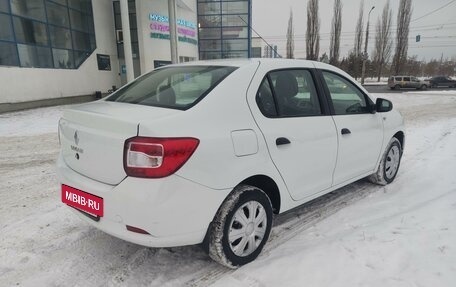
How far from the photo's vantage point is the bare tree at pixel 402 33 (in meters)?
43.0

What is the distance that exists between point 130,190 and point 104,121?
0.55 metres

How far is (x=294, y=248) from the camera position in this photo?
2.97 m

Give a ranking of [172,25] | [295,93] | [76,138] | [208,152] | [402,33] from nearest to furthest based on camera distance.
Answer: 1. [208,152]
2. [76,138]
3. [295,93]
4. [172,25]
5. [402,33]

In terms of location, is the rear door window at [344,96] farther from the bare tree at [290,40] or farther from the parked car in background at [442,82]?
the bare tree at [290,40]

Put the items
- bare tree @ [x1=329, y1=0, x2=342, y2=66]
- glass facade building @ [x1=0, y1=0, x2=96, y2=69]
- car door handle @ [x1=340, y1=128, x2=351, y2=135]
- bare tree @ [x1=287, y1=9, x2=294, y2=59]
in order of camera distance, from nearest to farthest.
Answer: car door handle @ [x1=340, y1=128, x2=351, y2=135], glass facade building @ [x1=0, y1=0, x2=96, y2=69], bare tree @ [x1=329, y1=0, x2=342, y2=66], bare tree @ [x1=287, y1=9, x2=294, y2=59]

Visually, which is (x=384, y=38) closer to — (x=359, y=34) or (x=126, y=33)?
(x=359, y=34)

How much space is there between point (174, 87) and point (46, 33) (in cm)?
1560

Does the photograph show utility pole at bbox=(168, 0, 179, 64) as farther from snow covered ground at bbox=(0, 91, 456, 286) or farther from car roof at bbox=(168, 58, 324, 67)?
A: car roof at bbox=(168, 58, 324, 67)

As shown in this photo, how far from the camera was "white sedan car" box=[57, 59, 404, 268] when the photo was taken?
7.23ft

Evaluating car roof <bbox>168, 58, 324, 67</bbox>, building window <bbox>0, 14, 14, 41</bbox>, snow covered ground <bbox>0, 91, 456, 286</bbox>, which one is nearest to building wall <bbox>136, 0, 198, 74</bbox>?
building window <bbox>0, 14, 14, 41</bbox>

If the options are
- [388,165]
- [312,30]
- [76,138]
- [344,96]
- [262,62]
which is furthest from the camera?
[312,30]

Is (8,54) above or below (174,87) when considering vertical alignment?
above

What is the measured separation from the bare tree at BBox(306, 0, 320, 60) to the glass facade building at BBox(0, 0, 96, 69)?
30049 mm

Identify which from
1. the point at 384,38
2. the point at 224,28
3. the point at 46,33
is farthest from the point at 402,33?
the point at 46,33
